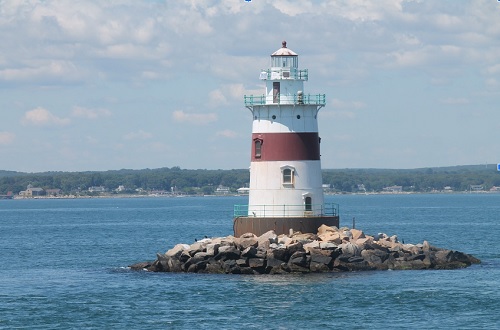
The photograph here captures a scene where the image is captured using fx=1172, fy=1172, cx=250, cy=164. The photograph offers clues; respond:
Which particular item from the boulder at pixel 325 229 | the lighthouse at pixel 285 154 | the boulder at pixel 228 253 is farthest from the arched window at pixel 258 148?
the boulder at pixel 228 253

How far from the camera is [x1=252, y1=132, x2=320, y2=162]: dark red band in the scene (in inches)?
2015

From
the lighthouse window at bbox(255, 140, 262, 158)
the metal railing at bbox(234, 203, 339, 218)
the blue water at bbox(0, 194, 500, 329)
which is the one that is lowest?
the blue water at bbox(0, 194, 500, 329)

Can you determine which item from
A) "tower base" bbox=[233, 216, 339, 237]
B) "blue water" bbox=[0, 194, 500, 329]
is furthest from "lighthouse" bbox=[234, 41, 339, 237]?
"blue water" bbox=[0, 194, 500, 329]

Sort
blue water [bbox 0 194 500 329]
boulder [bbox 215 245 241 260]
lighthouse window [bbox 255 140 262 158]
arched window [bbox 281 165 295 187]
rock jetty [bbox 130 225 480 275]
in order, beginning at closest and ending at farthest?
blue water [bbox 0 194 500 329] < rock jetty [bbox 130 225 480 275] < boulder [bbox 215 245 241 260] < arched window [bbox 281 165 295 187] < lighthouse window [bbox 255 140 262 158]

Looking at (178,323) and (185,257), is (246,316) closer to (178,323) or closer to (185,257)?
(178,323)

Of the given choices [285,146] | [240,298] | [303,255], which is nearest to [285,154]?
[285,146]

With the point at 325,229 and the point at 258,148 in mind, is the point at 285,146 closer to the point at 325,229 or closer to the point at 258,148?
the point at 258,148

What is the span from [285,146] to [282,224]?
11.2ft

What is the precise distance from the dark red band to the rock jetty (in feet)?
11.0

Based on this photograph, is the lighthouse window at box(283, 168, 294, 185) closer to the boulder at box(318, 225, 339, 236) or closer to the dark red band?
the dark red band

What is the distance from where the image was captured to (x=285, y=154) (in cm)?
5119

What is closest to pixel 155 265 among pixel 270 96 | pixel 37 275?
pixel 37 275

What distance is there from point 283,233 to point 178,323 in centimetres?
1312

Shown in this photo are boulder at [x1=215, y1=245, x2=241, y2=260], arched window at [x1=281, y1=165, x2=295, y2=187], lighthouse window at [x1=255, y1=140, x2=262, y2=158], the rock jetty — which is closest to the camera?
the rock jetty
